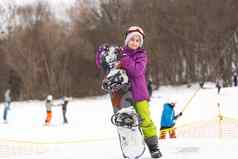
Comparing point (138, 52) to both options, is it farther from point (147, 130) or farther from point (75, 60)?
point (75, 60)

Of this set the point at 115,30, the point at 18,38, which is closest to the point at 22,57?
the point at 18,38

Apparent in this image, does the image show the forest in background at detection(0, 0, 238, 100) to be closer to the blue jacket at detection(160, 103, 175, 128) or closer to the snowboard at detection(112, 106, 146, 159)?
the blue jacket at detection(160, 103, 175, 128)

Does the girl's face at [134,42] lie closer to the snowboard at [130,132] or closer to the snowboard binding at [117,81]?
the snowboard binding at [117,81]

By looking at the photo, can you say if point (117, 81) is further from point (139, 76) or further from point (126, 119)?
point (126, 119)

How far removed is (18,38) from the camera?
155ft

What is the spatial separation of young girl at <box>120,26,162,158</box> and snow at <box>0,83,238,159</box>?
1.13ft

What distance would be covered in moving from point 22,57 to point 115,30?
8106 millimetres

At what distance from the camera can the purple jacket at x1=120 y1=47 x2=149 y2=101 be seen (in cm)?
623

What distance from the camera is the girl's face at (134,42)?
20.9 ft

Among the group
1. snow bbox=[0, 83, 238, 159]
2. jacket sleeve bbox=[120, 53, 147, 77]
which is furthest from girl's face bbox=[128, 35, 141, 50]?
snow bbox=[0, 83, 238, 159]

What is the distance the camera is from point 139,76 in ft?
20.6

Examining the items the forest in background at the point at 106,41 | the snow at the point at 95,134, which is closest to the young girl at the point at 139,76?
the snow at the point at 95,134

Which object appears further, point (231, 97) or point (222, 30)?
point (222, 30)

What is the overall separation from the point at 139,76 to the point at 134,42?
1.38ft
